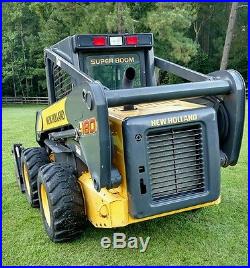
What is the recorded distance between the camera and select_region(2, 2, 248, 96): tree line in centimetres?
2088

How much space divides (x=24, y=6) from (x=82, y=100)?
1153 inches

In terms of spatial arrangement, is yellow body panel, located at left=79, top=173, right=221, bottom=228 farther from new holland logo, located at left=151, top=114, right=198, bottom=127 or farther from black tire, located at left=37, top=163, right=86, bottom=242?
new holland logo, located at left=151, top=114, right=198, bottom=127

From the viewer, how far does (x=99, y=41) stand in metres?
4.19

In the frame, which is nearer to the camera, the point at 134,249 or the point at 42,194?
the point at 134,249

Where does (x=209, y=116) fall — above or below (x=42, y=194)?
→ above

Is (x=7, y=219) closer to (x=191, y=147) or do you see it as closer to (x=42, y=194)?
(x=42, y=194)

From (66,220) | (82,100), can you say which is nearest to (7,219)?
(66,220)

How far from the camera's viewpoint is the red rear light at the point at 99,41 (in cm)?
414

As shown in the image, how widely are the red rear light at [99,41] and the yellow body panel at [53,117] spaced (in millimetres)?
738

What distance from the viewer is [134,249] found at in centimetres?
382

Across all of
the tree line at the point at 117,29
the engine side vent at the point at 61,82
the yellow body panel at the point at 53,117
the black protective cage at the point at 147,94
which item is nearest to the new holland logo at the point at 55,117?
the yellow body panel at the point at 53,117

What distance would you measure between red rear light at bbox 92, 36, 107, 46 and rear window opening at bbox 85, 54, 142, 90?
7.0 inches

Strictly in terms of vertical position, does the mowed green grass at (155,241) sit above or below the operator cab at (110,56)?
below

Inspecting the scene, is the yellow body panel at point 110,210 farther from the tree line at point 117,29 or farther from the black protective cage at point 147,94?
the tree line at point 117,29
